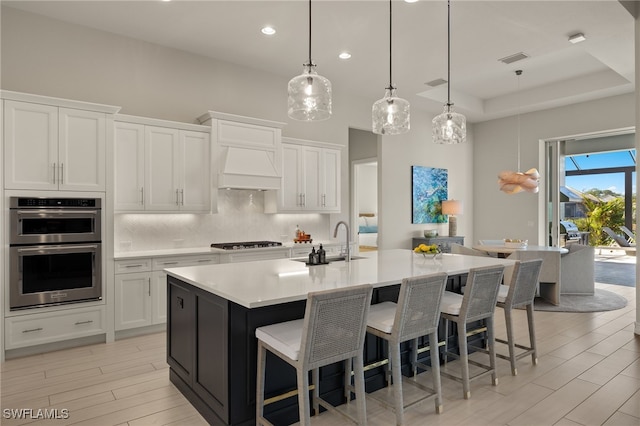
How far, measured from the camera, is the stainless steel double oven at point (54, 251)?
11.7ft

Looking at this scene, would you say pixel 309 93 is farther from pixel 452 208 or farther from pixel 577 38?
pixel 452 208

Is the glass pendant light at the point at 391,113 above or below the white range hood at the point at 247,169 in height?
above

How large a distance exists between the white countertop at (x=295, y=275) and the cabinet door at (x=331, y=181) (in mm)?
2487

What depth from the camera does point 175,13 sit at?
13.4 feet

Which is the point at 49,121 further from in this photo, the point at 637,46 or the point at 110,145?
the point at 637,46

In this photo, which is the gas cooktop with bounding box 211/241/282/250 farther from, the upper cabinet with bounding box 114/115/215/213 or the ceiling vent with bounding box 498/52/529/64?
the ceiling vent with bounding box 498/52/529/64

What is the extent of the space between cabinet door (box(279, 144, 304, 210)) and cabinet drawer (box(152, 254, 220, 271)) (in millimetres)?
1289

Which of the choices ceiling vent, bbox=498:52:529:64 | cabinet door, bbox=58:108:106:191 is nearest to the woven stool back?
cabinet door, bbox=58:108:106:191

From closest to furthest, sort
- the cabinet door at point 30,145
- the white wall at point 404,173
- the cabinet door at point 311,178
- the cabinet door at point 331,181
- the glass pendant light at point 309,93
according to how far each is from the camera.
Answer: the glass pendant light at point 309,93 → the cabinet door at point 30,145 → the cabinet door at point 311,178 → the cabinet door at point 331,181 → the white wall at point 404,173

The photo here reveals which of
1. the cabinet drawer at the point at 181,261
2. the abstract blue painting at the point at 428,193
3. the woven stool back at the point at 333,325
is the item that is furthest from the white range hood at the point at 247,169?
the abstract blue painting at the point at 428,193

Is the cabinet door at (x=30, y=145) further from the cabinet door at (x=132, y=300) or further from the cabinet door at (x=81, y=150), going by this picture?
the cabinet door at (x=132, y=300)

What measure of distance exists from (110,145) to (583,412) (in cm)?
469

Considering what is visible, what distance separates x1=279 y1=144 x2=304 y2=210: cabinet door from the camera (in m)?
5.63

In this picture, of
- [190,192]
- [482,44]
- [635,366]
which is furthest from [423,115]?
[635,366]
